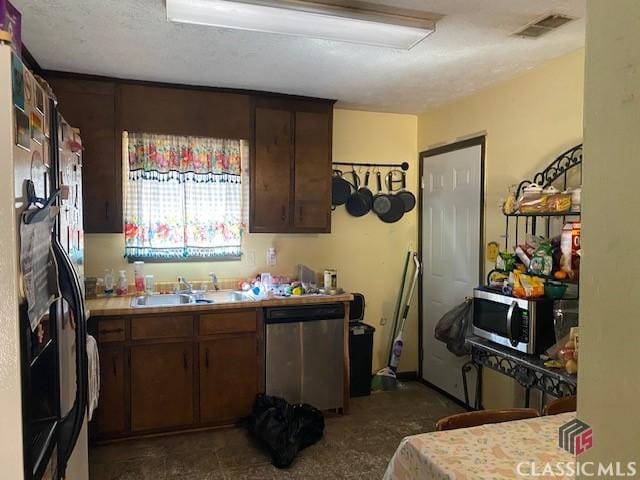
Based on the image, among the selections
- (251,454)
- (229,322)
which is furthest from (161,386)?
(251,454)

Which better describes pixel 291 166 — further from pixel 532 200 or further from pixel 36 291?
pixel 36 291

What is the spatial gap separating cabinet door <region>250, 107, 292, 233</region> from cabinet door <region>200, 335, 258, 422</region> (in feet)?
2.93

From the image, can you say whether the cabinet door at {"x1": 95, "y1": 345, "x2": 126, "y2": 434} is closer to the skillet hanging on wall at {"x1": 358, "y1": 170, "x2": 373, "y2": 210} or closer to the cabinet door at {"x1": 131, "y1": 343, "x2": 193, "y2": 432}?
the cabinet door at {"x1": 131, "y1": 343, "x2": 193, "y2": 432}

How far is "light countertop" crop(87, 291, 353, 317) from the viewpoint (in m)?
2.96

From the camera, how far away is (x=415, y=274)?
4285 mm

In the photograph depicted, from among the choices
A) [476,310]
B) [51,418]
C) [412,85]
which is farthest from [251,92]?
[51,418]

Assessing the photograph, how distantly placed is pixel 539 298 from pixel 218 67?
2352 mm

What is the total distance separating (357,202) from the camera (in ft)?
13.6

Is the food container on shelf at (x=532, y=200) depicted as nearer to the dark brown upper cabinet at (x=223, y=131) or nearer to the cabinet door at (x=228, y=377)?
the dark brown upper cabinet at (x=223, y=131)

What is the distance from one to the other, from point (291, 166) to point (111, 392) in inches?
79.5

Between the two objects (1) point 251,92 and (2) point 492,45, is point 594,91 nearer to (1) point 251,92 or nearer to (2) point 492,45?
(2) point 492,45

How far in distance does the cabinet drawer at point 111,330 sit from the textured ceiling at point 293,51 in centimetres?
162

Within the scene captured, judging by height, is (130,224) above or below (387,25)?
below

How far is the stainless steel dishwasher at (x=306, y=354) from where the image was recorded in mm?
3291
